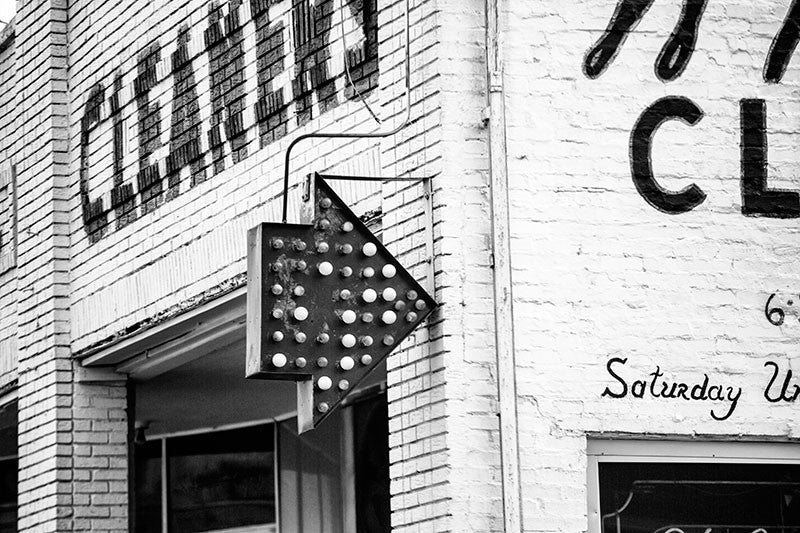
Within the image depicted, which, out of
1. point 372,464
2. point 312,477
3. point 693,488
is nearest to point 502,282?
point 693,488

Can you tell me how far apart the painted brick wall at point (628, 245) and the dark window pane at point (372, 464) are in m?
3.98

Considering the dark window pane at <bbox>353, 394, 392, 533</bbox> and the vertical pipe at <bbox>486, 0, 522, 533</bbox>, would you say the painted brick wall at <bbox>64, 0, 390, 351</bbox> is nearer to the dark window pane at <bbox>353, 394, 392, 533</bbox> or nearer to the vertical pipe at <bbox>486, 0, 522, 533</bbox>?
the vertical pipe at <bbox>486, 0, 522, 533</bbox>

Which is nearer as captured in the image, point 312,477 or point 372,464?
point 372,464

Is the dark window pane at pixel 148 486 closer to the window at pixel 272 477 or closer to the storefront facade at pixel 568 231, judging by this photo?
the window at pixel 272 477

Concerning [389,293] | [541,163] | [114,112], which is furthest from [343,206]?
[114,112]

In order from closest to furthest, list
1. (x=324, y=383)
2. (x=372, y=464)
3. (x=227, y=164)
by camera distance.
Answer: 1. (x=324, y=383)
2. (x=227, y=164)
3. (x=372, y=464)

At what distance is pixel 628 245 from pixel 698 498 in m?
1.22

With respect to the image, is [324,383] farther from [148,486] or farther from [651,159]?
[148,486]

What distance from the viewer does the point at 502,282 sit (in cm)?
727

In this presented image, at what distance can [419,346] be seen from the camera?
24.5 feet

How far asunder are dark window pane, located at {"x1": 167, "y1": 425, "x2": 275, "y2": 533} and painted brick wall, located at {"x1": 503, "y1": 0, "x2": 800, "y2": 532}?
5807 millimetres

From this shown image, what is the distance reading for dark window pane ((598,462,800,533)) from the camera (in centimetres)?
743

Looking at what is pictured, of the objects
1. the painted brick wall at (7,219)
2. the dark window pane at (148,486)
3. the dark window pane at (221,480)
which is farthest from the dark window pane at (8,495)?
the painted brick wall at (7,219)

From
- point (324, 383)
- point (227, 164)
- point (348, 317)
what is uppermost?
point (227, 164)
